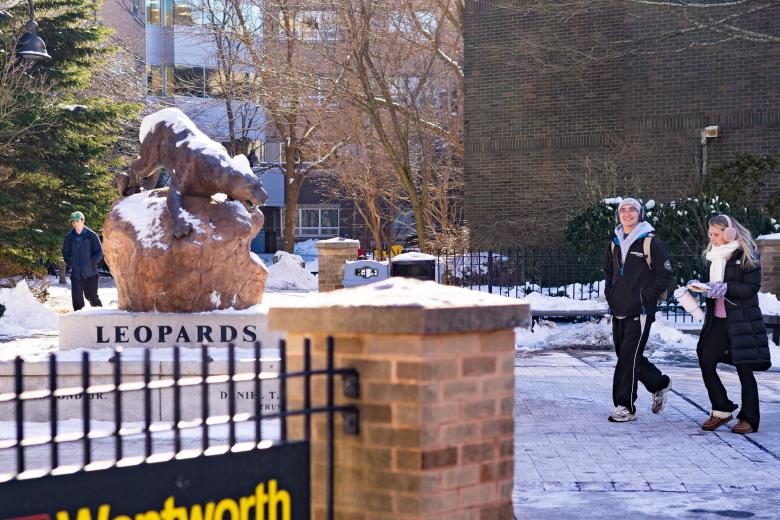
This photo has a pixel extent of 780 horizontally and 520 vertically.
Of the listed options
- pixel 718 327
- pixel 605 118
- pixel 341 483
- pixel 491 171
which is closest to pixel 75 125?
pixel 491 171

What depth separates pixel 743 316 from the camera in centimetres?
862

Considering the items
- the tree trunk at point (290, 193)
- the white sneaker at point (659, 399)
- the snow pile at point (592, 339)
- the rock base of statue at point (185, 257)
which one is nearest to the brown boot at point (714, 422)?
the white sneaker at point (659, 399)

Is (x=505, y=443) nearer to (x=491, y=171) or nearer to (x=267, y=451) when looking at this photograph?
(x=267, y=451)

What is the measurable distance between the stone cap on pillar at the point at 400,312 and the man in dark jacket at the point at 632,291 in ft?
15.6

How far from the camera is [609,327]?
15961mm

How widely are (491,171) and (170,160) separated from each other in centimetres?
1509

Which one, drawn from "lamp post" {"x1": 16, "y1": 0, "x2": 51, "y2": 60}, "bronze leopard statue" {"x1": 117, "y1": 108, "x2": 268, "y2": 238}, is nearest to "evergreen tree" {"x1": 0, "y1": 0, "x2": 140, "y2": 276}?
"lamp post" {"x1": 16, "y1": 0, "x2": 51, "y2": 60}

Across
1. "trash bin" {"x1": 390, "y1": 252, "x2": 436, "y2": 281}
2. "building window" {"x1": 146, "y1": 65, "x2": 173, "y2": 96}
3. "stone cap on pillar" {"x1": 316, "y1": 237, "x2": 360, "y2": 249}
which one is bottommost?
"trash bin" {"x1": 390, "y1": 252, "x2": 436, "y2": 281}

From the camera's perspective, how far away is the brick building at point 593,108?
2289 centimetres

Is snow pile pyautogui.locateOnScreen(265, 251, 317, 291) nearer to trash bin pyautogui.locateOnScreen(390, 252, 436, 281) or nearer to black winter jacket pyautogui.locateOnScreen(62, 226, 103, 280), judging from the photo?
trash bin pyautogui.locateOnScreen(390, 252, 436, 281)

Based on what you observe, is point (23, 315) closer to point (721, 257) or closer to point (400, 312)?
point (721, 257)

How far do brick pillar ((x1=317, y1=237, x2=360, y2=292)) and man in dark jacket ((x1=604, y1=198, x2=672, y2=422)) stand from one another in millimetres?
13282

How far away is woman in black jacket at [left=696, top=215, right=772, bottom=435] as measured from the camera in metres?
8.55

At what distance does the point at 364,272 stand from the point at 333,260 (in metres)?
2.84
